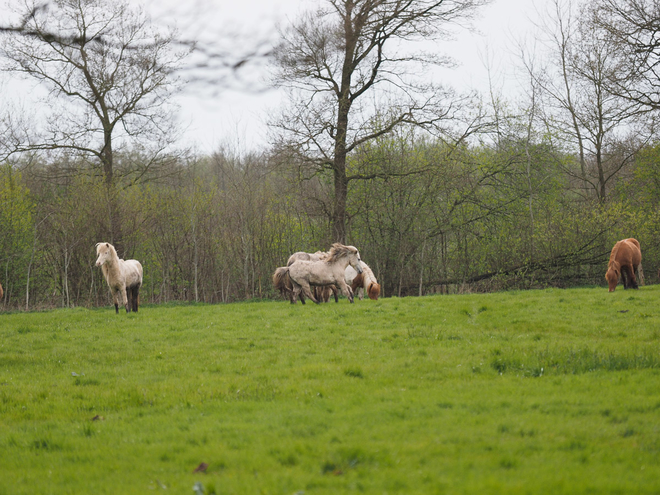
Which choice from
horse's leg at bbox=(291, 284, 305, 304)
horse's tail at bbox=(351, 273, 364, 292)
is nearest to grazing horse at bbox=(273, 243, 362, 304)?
horse's leg at bbox=(291, 284, 305, 304)

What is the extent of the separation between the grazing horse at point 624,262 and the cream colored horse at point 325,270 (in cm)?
754

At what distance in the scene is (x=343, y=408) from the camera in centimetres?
626

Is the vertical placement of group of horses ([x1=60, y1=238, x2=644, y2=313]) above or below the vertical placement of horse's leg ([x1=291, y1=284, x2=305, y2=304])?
above

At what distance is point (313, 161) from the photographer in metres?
23.9

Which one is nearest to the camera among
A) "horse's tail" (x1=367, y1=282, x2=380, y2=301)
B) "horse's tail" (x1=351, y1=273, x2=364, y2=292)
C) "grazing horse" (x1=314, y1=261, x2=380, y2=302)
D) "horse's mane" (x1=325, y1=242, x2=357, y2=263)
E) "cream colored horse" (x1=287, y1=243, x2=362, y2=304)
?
"cream colored horse" (x1=287, y1=243, x2=362, y2=304)

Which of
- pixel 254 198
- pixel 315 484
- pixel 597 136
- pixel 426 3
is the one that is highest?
pixel 426 3

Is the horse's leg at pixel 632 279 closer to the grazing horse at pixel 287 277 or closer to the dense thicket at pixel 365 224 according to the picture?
the dense thicket at pixel 365 224

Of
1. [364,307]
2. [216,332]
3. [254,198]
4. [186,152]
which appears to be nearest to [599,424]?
[216,332]

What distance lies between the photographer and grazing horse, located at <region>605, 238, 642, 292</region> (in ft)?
54.9

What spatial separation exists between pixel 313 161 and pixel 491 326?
13449 millimetres

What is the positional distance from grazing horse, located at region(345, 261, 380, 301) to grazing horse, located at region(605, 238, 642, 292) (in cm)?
708

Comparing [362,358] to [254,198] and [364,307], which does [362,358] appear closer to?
[364,307]

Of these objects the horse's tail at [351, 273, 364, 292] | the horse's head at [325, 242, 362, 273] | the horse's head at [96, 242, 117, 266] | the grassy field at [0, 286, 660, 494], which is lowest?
the grassy field at [0, 286, 660, 494]

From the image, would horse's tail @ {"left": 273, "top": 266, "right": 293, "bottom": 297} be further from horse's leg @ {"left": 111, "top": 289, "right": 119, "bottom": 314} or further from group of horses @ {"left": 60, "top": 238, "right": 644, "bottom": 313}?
horse's leg @ {"left": 111, "top": 289, "right": 119, "bottom": 314}
